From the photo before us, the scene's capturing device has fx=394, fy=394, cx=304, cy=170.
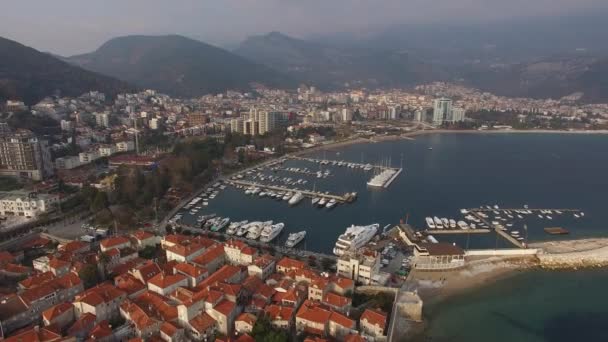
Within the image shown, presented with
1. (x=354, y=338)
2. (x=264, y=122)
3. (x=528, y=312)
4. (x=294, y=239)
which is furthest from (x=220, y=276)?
(x=264, y=122)

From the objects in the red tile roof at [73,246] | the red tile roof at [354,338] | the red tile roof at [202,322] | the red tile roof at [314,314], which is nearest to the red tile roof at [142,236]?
the red tile roof at [73,246]

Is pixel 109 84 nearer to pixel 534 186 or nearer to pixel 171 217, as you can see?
pixel 171 217

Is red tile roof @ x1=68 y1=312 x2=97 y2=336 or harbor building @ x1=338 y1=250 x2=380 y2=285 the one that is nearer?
red tile roof @ x1=68 y1=312 x2=97 y2=336

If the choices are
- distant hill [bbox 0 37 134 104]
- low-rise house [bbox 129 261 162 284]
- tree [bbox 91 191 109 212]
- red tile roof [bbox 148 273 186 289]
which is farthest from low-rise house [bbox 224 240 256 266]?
distant hill [bbox 0 37 134 104]

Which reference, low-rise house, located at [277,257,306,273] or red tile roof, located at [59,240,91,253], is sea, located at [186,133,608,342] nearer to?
low-rise house, located at [277,257,306,273]

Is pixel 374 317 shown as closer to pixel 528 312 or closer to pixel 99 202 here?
pixel 528 312
